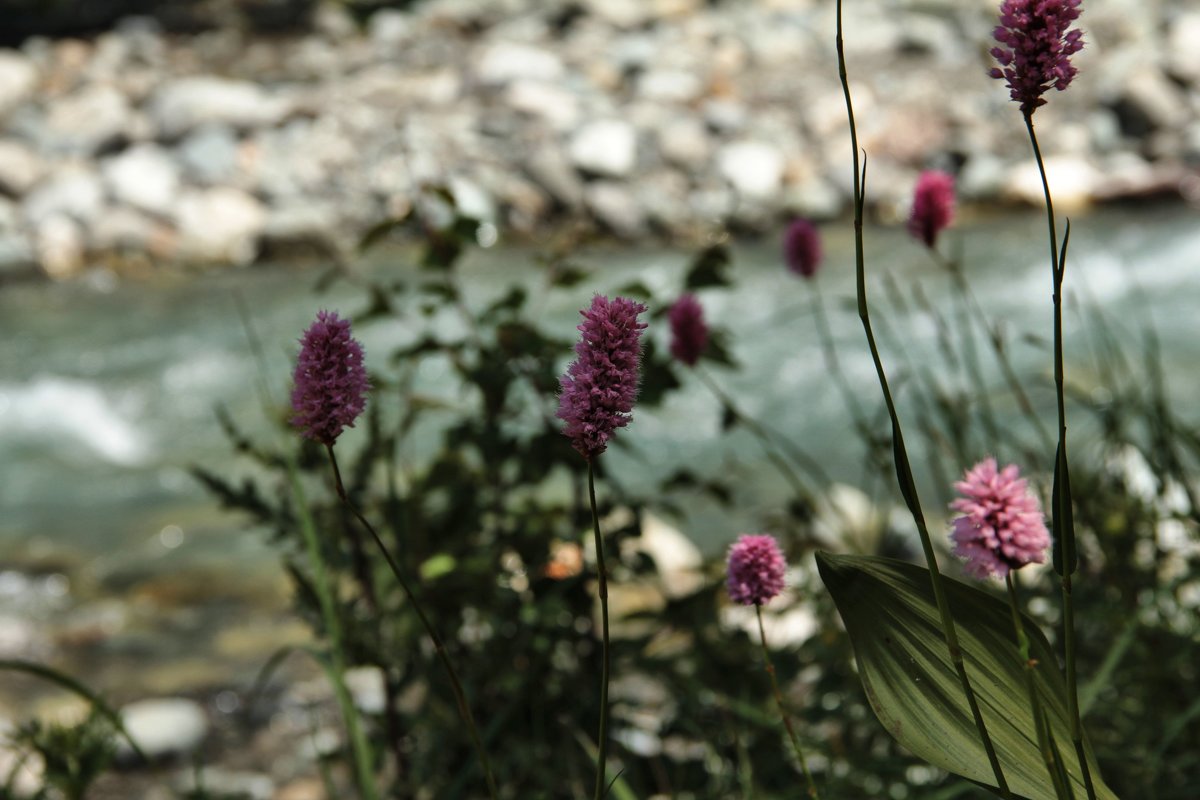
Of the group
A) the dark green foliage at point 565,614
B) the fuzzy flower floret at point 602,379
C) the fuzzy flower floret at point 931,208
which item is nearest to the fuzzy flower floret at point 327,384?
the fuzzy flower floret at point 602,379

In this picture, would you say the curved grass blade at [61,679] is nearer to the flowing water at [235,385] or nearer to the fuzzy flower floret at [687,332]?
the fuzzy flower floret at [687,332]

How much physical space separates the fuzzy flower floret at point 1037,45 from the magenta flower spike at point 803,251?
90 centimetres

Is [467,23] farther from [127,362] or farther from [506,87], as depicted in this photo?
[127,362]

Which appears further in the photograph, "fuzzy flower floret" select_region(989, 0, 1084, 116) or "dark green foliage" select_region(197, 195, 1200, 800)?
"dark green foliage" select_region(197, 195, 1200, 800)

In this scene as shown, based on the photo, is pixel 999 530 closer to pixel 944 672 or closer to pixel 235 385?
pixel 944 672

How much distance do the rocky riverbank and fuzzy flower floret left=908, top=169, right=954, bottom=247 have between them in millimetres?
5575

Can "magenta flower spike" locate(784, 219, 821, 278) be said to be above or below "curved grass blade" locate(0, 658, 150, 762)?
above

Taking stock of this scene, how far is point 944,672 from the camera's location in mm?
791

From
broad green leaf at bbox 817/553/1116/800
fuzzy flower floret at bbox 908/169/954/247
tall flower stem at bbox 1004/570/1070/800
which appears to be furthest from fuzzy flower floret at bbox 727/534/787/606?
fuzzy flower floret at bbox 908/169/954/247

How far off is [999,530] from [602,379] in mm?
234

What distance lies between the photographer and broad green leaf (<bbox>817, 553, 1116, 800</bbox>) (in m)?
0.78

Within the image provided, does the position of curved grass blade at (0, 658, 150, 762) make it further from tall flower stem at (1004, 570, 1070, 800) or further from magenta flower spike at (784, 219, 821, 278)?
magenta flower spike at (784, 219, 821, 278)

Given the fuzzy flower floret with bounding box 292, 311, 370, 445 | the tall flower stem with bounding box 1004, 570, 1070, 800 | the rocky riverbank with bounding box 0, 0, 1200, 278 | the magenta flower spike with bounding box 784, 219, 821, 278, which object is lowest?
the tall flower stem with bounding box 1004, 570, 1070, 800

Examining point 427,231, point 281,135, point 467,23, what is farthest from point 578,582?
point 467,23
